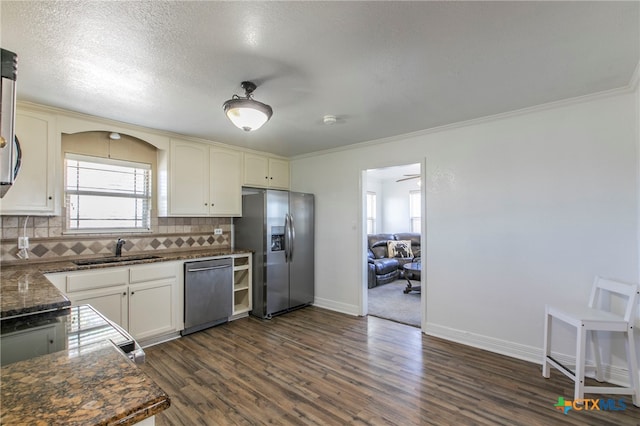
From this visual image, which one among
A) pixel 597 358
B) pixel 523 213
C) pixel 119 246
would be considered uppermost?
pixel 523 213

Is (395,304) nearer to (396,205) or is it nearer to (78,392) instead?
(396,205)

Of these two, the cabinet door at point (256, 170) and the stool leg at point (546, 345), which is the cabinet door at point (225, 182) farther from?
the stool leg at point (546, 345)

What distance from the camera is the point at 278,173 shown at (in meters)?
4.80

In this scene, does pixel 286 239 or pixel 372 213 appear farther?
pixel 372 213

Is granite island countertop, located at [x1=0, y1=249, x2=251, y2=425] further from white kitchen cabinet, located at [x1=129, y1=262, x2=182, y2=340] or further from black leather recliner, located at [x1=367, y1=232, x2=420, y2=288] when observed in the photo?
black leather recliner, located at [x1=367, y1=232, x2=420, y2=288]

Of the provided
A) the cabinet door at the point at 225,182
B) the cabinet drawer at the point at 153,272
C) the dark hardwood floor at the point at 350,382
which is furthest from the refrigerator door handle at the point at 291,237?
the cabinet drawer at the point at 153,272

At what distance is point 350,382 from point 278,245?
6.89 feet

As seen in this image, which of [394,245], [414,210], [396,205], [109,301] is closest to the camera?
[109,301]

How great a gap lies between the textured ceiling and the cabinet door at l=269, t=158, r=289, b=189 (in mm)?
1866

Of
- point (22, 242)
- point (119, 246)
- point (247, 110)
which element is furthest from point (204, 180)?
point (247, 110)

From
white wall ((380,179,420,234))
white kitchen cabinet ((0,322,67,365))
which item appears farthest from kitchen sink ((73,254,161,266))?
white wall ((380,179,420,234))

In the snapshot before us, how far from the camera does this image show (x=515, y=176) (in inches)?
113

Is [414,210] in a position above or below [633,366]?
above

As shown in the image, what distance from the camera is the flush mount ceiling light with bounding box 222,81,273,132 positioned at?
213 centimetres
